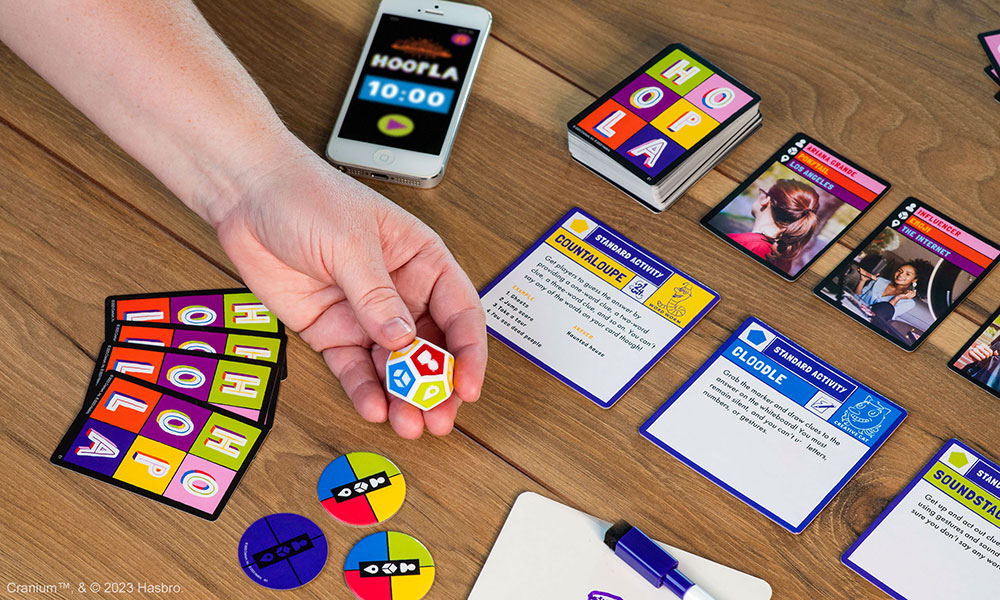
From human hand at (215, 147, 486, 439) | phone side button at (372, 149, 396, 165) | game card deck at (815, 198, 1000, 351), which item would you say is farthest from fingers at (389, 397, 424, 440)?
game card deck at (815, 198, 1000, 351)

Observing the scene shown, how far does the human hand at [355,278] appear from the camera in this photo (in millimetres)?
892

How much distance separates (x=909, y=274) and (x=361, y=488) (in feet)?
2.11

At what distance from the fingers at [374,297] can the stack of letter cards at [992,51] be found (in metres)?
0.84

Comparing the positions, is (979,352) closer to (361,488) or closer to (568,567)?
(568,567)

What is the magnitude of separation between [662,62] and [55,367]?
2.59 ft

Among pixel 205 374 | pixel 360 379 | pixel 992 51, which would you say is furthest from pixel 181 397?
pixel 992 51

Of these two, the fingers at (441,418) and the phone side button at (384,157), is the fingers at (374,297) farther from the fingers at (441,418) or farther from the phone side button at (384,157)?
the phone side button at (384,157)

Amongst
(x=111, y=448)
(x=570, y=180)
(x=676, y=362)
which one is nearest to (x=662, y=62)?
(x=570, y=180)

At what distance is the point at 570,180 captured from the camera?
111 centimetres

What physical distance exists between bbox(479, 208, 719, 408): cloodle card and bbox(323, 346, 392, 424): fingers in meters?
0.14

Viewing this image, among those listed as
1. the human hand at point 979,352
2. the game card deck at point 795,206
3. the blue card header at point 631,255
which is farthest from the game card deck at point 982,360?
the blue card header at point 631,255

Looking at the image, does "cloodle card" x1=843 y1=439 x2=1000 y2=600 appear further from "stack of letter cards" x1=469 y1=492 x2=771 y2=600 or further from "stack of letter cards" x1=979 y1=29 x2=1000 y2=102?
"stack of letter cards" x1=979 y1=29 x2=1000 y2=102

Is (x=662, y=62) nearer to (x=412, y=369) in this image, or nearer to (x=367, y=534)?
(x=412, y=369)

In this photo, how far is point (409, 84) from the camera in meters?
1.15
